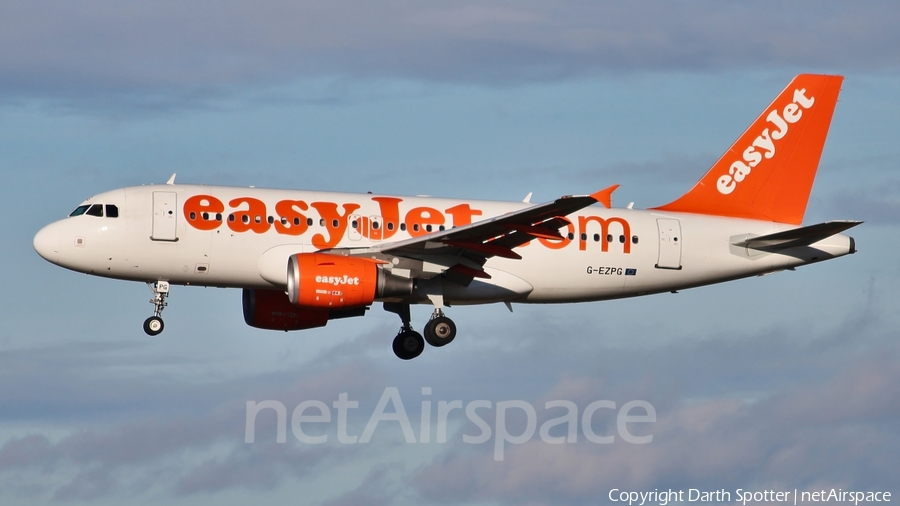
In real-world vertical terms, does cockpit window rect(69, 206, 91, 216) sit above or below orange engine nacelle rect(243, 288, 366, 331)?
above

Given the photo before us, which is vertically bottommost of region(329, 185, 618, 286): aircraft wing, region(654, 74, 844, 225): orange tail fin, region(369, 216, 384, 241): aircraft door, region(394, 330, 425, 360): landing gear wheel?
region(394, 330, 425, 360): landing gear wheel

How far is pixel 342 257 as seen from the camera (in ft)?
131

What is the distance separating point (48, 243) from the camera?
1602 inches

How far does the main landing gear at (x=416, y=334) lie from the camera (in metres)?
42.4

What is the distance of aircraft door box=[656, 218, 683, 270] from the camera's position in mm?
44250

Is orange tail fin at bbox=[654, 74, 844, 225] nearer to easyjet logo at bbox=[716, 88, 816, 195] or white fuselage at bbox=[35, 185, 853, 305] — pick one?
easyjet logo at bbox=[716, 88, 816, 195]

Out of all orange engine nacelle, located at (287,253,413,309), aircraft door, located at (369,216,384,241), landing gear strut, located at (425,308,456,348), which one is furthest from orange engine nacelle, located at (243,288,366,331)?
orange engine nacelle, located at (287,253,413,309)

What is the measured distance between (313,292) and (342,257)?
1.45m

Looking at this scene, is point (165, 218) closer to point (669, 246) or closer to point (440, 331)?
point (440, 331)

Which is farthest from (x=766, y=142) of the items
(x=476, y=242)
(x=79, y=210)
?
(x=79, y=210)

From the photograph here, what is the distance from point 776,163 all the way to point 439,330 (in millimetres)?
13796

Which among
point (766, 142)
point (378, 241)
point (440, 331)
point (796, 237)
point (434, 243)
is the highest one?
point (766, 142)

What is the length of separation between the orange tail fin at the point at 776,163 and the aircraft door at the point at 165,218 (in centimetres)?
1634

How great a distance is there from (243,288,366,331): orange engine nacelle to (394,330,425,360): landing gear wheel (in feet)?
5.20
